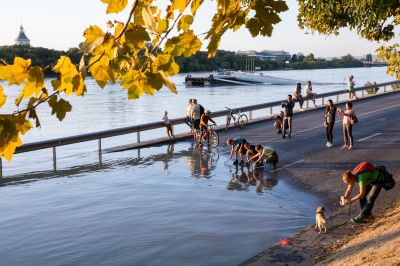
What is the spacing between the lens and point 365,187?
9.48m

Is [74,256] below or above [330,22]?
below

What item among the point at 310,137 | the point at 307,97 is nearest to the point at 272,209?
the point at 310,137

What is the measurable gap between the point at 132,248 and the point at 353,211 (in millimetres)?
4484

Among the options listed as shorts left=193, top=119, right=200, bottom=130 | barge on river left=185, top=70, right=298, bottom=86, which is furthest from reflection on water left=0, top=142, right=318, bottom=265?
barge on river left=185, top=70, right=298, bottom=86

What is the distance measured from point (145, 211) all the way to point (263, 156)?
5215mm

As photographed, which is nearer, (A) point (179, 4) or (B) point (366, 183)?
(A) point (179, 4)

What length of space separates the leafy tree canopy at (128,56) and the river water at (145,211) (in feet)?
18.3

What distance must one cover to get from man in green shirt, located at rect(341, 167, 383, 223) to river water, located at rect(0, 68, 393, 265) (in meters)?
1.14

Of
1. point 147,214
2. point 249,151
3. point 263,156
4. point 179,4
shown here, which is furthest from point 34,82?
point 249,151

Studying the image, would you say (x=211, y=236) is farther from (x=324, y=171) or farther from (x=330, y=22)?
(x=330, y=22)

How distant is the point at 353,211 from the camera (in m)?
10.5

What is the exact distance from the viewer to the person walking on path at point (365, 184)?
30.6 feet

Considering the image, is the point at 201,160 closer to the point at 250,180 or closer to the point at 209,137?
the point at 209,137

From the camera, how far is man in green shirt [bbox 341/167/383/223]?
9.32 meters
